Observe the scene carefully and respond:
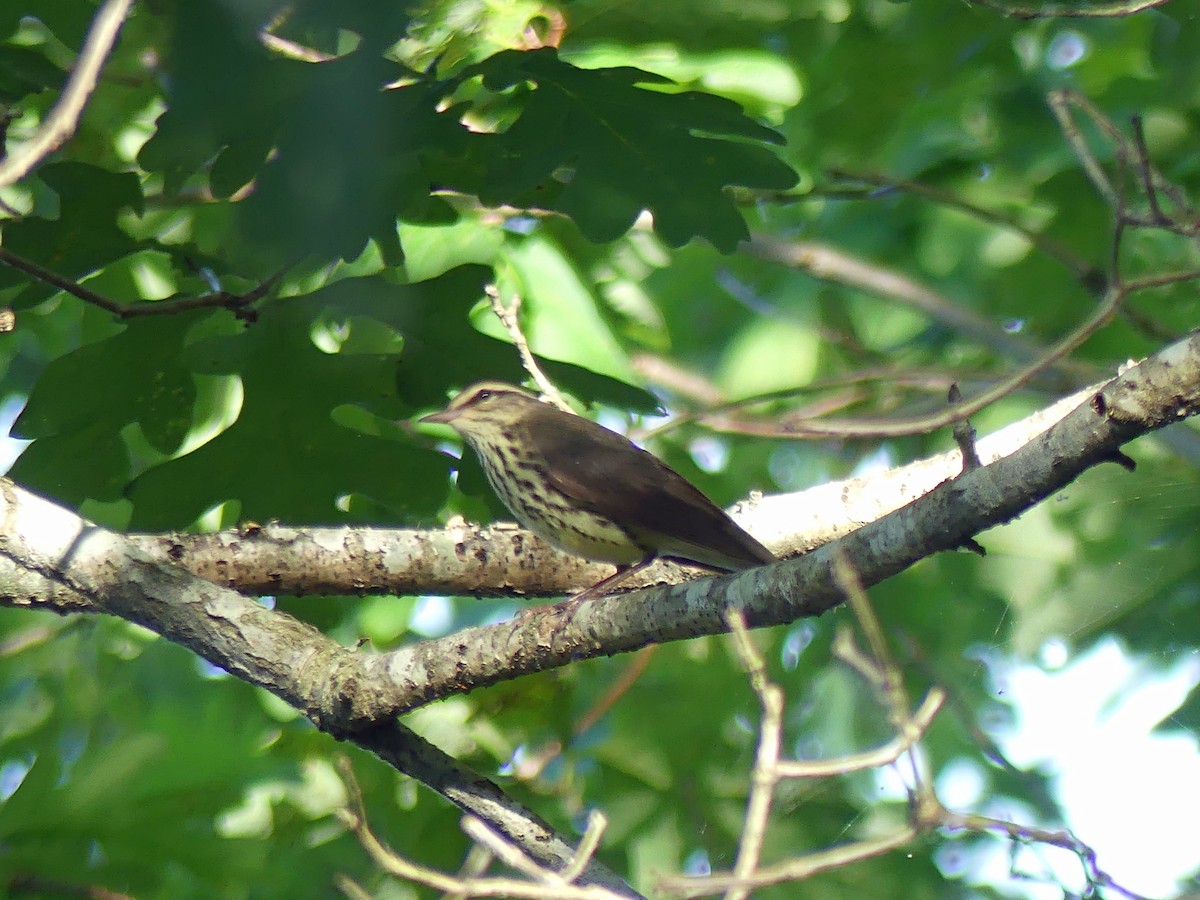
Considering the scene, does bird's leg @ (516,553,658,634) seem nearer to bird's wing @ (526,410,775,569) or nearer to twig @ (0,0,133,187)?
bird's wing @ (526,410,775,569)

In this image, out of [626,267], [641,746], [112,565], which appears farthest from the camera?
[626,267]

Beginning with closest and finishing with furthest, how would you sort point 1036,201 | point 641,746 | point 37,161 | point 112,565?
point 37,161 < point 112,565 < point 641,746 < point 1036,201

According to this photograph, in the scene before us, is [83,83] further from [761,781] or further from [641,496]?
[641,496]

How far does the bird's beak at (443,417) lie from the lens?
448cm

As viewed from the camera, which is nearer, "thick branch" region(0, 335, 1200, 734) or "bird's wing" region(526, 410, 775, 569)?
"thick branch" region(0, 335, 1200, 734)

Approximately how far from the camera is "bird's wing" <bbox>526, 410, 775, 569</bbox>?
3.89m

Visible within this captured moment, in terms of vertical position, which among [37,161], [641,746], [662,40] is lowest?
[641,746]

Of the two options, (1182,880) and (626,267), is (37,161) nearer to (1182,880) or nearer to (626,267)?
(1182,880)

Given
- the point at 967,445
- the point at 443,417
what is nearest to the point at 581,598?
the point at 443,417

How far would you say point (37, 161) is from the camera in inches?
71.8

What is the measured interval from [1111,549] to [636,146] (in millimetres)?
2464

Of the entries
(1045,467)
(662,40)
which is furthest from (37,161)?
(662,40)

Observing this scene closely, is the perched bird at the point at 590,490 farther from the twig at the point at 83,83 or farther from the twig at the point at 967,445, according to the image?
the twig at the point at 83,83

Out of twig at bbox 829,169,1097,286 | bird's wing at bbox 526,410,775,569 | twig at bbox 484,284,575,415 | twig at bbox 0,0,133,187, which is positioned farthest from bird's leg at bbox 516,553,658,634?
twig at bbox 0,0,133,187
